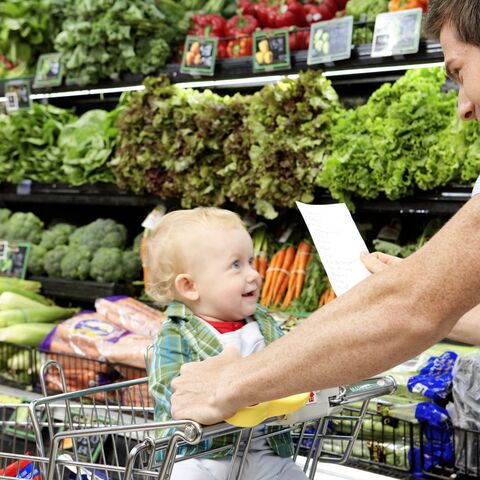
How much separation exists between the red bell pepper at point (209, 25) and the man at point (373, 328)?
3.70 metres

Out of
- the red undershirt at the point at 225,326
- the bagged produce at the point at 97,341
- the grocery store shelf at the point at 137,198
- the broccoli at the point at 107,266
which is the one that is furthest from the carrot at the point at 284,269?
the red undershirt at the point at 225,326

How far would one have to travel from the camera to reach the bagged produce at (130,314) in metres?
4.03

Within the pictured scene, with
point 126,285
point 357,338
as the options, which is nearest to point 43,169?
point 126,285

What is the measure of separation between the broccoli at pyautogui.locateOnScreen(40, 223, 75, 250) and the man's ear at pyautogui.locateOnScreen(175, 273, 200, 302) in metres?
3.19

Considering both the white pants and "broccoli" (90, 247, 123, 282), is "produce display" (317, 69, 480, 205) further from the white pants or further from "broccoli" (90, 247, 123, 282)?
the white pants

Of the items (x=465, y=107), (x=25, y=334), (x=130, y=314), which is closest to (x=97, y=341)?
(x=130, y=314)

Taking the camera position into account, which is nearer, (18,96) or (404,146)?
(404,146)

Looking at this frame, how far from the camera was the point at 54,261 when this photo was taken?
478cm

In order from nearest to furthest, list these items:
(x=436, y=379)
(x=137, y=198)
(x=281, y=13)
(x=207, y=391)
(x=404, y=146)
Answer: (x=207, y=391) < (x=436, y=379) < (x=404, y=146) < (x=281, y=13) < (x=137, y=198)

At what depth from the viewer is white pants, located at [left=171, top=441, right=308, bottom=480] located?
1685mm

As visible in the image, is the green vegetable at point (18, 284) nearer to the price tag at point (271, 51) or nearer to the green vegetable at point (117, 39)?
the green vegetable at point (117, 39)

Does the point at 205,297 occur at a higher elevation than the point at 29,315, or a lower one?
higher

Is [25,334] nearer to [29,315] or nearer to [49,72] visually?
[29,315]

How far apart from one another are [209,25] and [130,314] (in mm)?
1874
